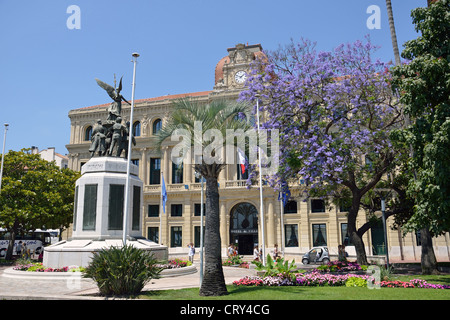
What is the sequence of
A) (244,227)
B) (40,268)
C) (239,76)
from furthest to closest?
(239,76) < (244,227) < (40,268)

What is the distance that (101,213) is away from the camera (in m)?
19.8

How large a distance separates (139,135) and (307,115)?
3331 cm

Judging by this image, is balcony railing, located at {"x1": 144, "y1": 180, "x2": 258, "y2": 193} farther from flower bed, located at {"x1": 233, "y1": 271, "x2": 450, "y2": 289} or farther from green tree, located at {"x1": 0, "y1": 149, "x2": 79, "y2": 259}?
flower bed, located at {"x1": 233, "y1": 271, "x2": 450, "y2": 289}

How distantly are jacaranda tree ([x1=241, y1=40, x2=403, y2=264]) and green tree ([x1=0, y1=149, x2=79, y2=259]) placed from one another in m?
22.3

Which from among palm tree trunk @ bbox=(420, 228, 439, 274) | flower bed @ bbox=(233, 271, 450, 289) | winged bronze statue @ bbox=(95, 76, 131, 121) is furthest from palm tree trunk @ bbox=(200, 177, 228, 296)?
winged bronze statue @ bbox=(95, 76, 131, 121)

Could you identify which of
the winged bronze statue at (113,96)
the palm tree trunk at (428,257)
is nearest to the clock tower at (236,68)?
the winged bronze statue at (113,96)

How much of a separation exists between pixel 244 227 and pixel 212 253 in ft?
108

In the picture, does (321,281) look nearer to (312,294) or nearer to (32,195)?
(312,294)

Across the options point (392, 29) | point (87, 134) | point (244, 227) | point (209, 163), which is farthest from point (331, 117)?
point (87, 134)

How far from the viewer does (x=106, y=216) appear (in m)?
19.9

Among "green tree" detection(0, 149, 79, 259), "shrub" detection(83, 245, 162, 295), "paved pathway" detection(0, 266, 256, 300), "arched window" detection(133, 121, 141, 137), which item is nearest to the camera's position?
"shrub" detection(83, 245, 162, 295)

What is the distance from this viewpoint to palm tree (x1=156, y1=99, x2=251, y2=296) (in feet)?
39.2
